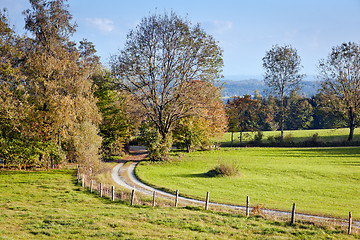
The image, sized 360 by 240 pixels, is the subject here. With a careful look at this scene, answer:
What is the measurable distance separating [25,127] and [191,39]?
882 inches

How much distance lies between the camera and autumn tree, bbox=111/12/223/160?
3872 centimetres

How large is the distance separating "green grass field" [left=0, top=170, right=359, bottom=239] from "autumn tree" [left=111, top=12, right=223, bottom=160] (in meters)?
21.8

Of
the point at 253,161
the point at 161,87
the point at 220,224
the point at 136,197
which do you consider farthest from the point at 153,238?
the point at 161,87

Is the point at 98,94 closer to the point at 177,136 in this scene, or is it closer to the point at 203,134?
the point at 177,136

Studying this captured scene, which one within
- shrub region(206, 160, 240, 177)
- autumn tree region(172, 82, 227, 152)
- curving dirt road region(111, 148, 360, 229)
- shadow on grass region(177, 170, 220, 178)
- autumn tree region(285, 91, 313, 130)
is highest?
autumn tree region(285, 91, 313, 130)

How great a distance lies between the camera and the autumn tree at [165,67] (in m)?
38.7

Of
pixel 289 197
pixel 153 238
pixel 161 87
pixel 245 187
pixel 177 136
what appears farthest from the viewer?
pixel 177 136

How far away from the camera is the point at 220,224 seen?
46.9ft

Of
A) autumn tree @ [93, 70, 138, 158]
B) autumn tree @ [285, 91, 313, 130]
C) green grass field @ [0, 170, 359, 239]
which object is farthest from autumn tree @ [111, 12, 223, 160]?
autumn tree @ [285, 91, 313, 130]

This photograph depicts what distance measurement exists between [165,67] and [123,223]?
95.6 feet

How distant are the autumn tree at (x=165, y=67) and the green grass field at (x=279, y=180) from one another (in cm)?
774

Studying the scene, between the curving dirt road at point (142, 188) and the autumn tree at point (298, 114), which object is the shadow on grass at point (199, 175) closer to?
the curving dirt road at point (142, 188)

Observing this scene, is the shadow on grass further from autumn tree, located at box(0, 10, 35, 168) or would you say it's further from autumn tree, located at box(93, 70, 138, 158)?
autumn tree, located at box(0, 10, 35, 168)

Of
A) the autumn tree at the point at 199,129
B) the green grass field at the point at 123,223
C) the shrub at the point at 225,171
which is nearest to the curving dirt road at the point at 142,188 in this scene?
the green grass field at the point at 123,223
